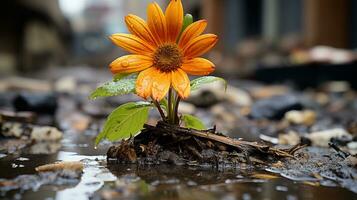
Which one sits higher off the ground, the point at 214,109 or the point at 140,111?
the point at 214,109

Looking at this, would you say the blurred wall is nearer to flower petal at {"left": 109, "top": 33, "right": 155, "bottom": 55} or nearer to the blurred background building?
the blurred background building

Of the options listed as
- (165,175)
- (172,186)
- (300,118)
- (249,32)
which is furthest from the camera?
(249,32)

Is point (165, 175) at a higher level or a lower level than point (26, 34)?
lower

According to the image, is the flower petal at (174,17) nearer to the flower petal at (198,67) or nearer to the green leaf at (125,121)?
the flower petal at (198,67)

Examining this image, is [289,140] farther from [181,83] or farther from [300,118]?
[181,83]

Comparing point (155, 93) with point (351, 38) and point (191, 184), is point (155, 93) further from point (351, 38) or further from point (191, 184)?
point (351, 38)

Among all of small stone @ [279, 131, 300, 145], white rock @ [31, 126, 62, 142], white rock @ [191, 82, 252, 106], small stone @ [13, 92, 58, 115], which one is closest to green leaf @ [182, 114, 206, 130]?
small stone @ [279, 131, 300, 145]

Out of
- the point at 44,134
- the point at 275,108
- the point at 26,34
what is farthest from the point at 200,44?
the point at 26,34

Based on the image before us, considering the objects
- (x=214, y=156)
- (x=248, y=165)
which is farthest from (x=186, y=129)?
(x=248, y=165)
